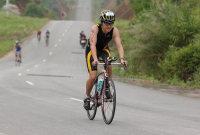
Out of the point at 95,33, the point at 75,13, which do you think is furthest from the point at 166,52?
the point at 75,13

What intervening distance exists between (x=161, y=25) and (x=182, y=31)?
1.40 meters

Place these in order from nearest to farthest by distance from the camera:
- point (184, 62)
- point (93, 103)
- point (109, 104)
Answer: point (109, 104) → point (93, 103) → point (184, 62)

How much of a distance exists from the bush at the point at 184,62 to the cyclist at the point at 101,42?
10.3 meters

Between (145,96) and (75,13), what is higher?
(75,13)

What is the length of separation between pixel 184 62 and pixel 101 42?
10990 millimetres

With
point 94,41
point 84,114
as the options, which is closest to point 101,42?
point 94,41

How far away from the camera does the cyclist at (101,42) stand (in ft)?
24.6

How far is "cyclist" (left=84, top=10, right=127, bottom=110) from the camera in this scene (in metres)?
7.50

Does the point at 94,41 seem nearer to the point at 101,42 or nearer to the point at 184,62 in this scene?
the point at 101,42

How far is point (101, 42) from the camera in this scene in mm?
7965

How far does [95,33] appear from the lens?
7777 millimetres

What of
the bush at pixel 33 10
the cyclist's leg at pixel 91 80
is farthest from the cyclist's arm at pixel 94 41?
the bush at pixel 33 10

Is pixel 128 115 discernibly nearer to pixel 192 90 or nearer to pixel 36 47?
pixel 192 90

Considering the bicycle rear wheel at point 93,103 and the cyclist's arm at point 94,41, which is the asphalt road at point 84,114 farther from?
the cyclist's arm at point 94,41
